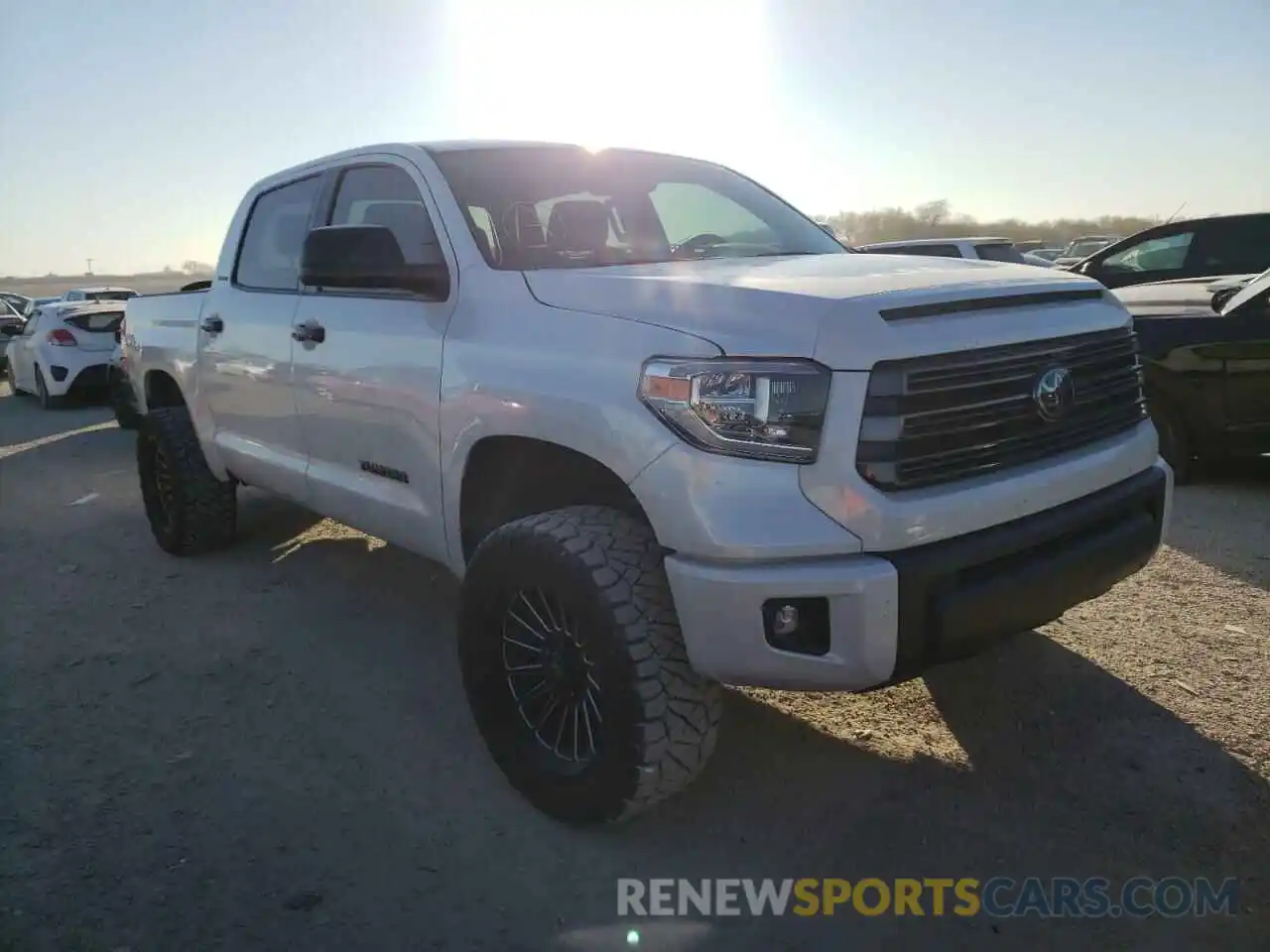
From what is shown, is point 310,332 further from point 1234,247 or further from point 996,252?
point 996,252

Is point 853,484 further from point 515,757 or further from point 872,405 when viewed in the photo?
point 515,757

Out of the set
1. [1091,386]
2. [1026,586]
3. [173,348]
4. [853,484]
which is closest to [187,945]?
[853,484]

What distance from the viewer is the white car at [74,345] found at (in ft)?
41.7

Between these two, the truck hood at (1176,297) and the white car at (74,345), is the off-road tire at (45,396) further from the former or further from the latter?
the truck hood at (1176,297)

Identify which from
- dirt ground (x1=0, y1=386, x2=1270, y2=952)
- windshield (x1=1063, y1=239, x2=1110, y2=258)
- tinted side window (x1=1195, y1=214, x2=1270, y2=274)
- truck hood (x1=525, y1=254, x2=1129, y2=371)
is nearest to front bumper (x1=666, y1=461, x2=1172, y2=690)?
truck hood (x1=525, y1=254, x2=1129, y2=371)

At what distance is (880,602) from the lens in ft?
7.23

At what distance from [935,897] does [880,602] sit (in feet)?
2.60

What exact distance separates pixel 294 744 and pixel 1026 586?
7.70ft

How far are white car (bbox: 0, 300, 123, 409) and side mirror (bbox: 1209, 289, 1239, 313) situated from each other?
1222 cm

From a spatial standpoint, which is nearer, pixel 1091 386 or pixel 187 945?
pixel 187 945

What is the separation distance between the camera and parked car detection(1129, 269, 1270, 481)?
5562mm

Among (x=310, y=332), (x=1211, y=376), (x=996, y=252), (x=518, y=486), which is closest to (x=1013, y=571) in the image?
(x=518, y=486)

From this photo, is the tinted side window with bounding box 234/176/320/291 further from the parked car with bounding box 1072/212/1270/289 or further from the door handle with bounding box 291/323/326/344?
the parked car with bounding box 1072/212/1270/289

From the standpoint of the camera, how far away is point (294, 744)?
3.29m
